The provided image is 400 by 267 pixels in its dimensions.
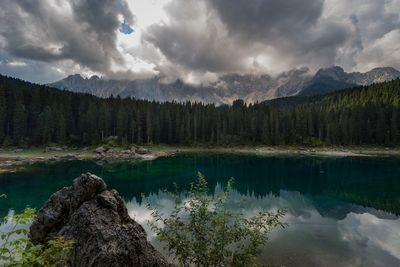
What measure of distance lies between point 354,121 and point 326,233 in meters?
128

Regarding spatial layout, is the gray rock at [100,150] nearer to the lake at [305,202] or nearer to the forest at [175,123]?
the forest at [175,123]

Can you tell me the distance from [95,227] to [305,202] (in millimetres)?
33986

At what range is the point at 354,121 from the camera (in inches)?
5148

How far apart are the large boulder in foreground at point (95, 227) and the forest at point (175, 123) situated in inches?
4057

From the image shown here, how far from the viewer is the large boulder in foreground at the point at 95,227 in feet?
29.9

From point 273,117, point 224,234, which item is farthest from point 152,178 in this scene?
point 273,117

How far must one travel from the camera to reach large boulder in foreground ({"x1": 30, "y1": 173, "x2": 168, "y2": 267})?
29.9ft

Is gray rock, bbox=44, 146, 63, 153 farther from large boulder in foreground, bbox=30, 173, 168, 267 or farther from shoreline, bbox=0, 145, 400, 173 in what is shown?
large boulder in foreground, bbox=30, 173, 168, 267

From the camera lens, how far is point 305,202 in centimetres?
3669

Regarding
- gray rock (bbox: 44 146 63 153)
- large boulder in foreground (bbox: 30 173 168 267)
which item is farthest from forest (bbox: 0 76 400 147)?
large boulder in foreground (bbox: 30 173 168 267)

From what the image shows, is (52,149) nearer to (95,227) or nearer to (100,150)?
(100,150)

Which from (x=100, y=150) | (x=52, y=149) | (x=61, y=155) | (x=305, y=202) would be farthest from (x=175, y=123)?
(x=305, y=202)

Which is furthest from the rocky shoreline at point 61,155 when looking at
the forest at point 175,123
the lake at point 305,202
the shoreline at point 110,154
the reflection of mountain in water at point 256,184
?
the lake at point 305,202

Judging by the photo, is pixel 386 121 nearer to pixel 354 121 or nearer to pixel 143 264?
pixel 354 121
